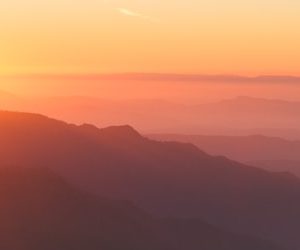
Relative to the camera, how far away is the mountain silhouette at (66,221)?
404 ft

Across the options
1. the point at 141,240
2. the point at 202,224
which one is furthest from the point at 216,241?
the point at 141,240

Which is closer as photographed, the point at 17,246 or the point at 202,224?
the point at 17,246

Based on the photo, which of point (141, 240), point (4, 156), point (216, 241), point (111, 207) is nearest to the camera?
point (141, 240)

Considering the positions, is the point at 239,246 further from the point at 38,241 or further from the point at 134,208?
the point at 38,241

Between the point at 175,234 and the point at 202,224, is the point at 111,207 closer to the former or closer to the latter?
the point at 175,234

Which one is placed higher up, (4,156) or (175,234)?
(4,156)

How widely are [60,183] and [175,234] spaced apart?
2703 cm

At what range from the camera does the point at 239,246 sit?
175125mm

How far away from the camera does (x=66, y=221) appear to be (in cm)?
13150

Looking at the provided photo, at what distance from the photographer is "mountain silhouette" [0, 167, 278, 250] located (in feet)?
404

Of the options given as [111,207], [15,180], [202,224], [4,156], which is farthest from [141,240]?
[4,156]

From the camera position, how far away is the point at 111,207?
486ft

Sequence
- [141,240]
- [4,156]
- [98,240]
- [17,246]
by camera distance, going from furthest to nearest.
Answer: [4,156] < [141,240] < [98,240] < [17,246]

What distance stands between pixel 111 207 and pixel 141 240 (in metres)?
11.7
